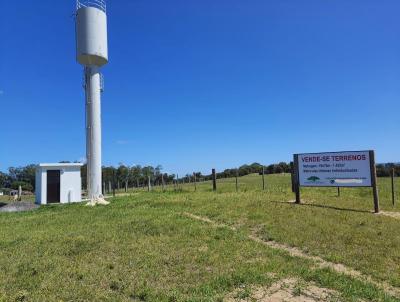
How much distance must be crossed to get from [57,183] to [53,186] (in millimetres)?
320

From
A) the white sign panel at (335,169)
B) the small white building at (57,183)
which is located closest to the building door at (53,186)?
the small white building at (57,183)

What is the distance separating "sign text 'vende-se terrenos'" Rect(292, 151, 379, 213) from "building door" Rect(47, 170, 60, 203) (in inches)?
679

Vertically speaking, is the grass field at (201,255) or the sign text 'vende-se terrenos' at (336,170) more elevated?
the sign text 'vende-se terrenos' at (336,170)

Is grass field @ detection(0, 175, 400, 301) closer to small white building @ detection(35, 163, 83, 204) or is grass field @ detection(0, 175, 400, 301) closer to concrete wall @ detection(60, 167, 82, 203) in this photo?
small white building @ detection(35, 163, 83, 204)

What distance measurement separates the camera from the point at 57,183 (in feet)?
87.5

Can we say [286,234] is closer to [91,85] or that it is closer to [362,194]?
[362,194]

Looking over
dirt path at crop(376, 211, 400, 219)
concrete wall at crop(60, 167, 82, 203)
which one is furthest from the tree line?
dirt path at crop(376, 211, 400, 219)

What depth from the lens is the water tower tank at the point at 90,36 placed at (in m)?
22.3

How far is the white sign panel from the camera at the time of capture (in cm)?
1392

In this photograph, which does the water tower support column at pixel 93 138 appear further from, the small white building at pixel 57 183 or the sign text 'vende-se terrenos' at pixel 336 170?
the sign text 'vende-se terrenos' at pixel 336 170

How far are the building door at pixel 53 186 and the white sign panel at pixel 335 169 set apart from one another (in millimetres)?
17526

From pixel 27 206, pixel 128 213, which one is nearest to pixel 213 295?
pixel 128 213

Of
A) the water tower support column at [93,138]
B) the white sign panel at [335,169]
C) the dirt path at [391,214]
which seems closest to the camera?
the dirt path at [391,214]

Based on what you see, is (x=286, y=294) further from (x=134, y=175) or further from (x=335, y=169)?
(x=134, y=175)
